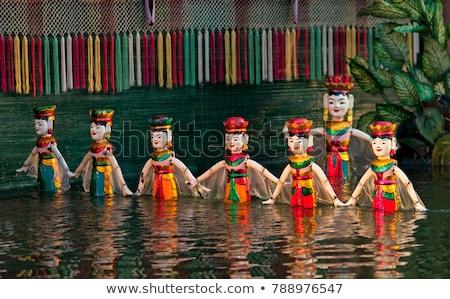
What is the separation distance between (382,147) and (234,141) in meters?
1.57

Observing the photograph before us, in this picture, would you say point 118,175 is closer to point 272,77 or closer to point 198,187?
point 198,187

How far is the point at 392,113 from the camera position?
53.4 feet

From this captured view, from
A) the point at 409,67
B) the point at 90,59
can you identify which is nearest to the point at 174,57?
the point at 90,59

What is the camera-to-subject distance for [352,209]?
41.8 feet

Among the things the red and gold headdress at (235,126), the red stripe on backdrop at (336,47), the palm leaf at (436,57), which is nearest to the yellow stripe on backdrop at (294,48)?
the red stripe on backdrop at (336,47)

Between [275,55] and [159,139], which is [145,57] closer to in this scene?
[275,55]

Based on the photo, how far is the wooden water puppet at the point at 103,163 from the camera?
13875mm

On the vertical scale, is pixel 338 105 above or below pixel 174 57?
below

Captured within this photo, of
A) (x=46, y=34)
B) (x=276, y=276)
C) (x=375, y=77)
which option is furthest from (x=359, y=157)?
(x=276, y=276)

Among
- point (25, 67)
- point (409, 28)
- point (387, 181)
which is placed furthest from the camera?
point (409, 28)

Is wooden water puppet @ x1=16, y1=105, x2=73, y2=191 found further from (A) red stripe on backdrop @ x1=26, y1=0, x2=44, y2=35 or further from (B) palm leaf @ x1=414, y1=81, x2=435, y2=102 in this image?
(B) palm leaf @ x1=414, y1=81, x2=435, y2=102

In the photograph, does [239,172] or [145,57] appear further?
[145,57]

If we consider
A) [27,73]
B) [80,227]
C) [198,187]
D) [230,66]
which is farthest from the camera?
[230,66]

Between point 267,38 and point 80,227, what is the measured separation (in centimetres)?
523
